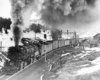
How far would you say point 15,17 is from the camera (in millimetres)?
24031

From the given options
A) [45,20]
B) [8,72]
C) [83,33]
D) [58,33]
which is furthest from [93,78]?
[83,33]

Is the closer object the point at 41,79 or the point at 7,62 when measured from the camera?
the point at 41,79

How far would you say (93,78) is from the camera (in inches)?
555

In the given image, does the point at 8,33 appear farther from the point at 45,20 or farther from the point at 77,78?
the point at 77,78

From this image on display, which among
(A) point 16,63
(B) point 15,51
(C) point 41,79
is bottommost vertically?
(C) point 41,79

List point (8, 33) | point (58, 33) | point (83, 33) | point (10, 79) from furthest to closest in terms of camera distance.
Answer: point (83, 33)
point (8, 33)
point (58, 33)
point (10, 79)

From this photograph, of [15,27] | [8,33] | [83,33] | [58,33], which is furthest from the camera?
[83,33]

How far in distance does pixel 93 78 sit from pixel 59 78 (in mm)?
3437

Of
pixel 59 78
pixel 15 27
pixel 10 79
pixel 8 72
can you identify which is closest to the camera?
pixel 59 78

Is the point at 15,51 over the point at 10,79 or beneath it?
over

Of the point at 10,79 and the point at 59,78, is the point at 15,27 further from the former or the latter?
the point at 59,78

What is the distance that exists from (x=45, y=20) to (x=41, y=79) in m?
28.2

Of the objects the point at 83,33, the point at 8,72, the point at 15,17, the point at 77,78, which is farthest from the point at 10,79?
the point at 83,33

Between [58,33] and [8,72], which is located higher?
[58,33]
